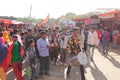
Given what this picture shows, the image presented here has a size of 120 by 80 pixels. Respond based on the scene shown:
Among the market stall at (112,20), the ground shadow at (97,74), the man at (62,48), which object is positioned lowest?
the ground shadow at (97,74)

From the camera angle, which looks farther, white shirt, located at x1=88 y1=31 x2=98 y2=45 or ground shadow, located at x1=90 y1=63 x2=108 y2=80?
white shirt, located at x1=88 y1=31 x2=98 y2=45

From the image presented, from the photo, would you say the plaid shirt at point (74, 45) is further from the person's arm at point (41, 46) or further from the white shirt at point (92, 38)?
the white shirt at point (92, 38)

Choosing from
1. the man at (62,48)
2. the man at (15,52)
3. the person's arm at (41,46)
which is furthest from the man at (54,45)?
the man at (15,52)

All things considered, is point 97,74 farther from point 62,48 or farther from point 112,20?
point 112,20

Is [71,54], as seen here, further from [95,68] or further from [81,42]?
[95,68]

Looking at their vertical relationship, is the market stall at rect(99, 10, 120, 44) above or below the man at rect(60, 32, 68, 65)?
above

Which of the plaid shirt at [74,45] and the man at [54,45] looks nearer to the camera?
the plaid shirt at [74,45]

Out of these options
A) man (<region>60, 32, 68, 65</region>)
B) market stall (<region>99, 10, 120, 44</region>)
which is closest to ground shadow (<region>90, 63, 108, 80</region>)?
man (<region>60, 32, 68, 65</region>)

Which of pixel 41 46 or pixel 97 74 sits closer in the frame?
pixel 41 46

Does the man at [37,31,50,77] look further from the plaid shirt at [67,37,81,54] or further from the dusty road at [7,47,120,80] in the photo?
the plaid shirt at [67,37,81,54]

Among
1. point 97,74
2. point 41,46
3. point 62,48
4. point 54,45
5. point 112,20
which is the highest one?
point 112,20

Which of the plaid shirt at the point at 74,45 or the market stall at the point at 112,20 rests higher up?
the market stall at the point at 112,20

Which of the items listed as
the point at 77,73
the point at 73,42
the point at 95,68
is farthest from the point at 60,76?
the point at 95,68

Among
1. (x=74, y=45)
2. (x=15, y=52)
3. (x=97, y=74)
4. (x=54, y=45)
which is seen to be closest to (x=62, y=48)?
(x=54, y=45)
